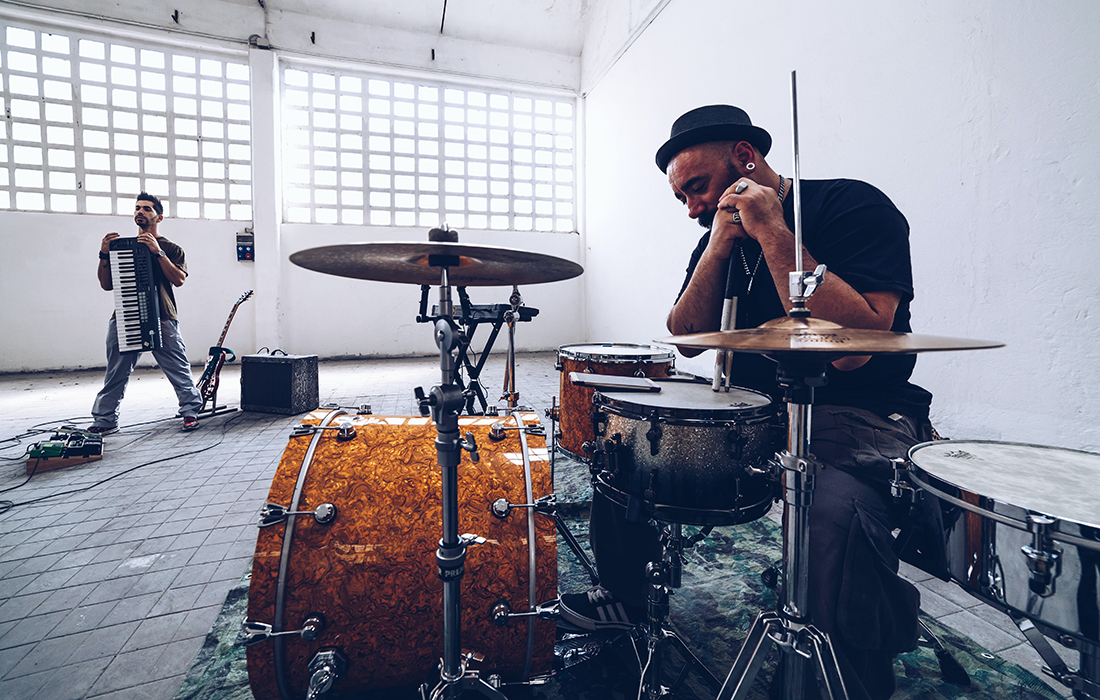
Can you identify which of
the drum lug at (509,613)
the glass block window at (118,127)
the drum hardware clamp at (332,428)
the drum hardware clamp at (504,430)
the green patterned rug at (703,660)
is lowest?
the green patterned rug at (703,660)

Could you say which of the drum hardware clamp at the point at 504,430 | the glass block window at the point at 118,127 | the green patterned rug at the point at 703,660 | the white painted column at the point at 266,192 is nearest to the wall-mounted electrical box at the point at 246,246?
the white painted column at the point at 266,192

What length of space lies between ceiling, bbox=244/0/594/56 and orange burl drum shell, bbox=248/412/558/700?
862cm

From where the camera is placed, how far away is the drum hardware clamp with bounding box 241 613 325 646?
1071 mm

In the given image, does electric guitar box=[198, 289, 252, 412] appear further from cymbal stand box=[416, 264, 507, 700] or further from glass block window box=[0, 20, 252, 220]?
glass block window box=[0, 20, 252, 220]

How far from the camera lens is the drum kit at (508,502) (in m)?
0.87

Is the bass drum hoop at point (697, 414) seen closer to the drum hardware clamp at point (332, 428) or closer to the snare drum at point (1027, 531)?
the snare drum at point (1027, 531)

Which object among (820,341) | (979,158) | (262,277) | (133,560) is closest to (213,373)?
(133,560)

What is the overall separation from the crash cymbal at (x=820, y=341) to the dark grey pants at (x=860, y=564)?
0.44 m

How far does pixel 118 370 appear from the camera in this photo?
360 cm

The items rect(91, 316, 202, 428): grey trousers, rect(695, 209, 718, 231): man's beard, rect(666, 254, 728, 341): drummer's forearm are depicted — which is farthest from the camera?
rect(91, 316, 202, 428): grey trousers

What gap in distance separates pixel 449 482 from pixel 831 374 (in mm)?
1144

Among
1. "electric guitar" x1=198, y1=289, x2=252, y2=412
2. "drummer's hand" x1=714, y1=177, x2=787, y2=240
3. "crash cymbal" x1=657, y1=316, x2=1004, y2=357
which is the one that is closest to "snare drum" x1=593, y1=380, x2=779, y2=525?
"crash cymbal" x1=657, y1=316, x2=1004, y2=357

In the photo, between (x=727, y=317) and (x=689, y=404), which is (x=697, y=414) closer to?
(x=689, y=404)

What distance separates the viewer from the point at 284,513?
1138mm
